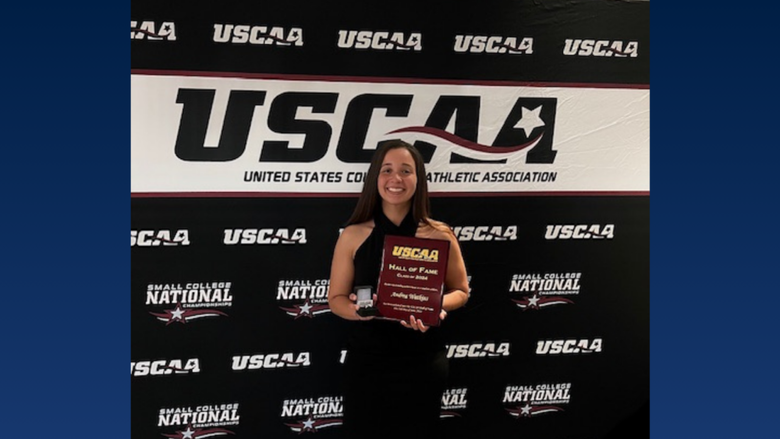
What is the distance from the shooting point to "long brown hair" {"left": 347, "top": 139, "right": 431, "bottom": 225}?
3.15 meters

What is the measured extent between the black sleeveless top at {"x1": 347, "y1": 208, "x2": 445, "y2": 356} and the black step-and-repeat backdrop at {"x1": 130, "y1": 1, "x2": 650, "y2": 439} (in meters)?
0.61

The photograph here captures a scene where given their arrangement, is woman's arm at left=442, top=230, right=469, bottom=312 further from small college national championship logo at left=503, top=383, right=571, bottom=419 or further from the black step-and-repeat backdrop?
small college national championship logo at left=503, top=383, right=571, bottom=419

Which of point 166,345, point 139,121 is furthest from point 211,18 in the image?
point 166,345

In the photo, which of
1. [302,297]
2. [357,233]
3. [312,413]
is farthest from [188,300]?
[357,233]

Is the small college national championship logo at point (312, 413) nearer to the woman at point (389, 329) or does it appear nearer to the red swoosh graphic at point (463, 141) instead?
the woman at point (389, 329)

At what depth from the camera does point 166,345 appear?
3.58 metres

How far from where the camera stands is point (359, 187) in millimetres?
3742

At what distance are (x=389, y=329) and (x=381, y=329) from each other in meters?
0.03

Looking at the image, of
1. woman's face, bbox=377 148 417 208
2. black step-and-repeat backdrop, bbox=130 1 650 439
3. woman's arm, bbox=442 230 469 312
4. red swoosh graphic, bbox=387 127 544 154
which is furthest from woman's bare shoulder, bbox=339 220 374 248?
red swoosh graphic, bbox=387 127 544 154

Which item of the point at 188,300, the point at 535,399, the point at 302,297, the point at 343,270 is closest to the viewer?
the point at 343,270

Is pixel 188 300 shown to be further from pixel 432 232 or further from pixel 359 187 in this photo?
pixel 432 232

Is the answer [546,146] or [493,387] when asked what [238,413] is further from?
[546,146]

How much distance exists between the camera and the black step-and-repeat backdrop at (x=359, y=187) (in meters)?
3.56

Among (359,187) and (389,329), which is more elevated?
(359,187)
